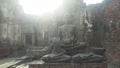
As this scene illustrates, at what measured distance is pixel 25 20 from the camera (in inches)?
439

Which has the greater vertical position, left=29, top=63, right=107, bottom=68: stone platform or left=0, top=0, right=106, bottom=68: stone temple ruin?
left=0, top=0, right=106, bottom=68: stone temple ruin

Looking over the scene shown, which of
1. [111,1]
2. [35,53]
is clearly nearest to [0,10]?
[35,53]

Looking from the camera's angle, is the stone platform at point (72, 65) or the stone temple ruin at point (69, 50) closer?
the stone platform at point (72, 65)

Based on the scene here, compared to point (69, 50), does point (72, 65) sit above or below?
below

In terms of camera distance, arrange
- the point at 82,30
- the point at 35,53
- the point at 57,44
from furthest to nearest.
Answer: the point at 82,30
the point at 35,53
the point at 57,44

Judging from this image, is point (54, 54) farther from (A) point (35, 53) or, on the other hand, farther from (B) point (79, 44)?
(A) point (35, 53)

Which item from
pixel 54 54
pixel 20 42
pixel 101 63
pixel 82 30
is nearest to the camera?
pixel 101 63

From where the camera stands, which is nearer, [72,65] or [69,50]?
[72,65]

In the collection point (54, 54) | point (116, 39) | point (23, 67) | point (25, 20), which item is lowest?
point (23, 67)

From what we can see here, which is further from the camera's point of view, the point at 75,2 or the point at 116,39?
the point at 75,2

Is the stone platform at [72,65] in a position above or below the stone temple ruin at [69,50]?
below

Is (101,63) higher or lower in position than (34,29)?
lower

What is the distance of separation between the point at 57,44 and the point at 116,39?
175 cm

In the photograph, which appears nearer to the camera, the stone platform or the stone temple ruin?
the stone platform
